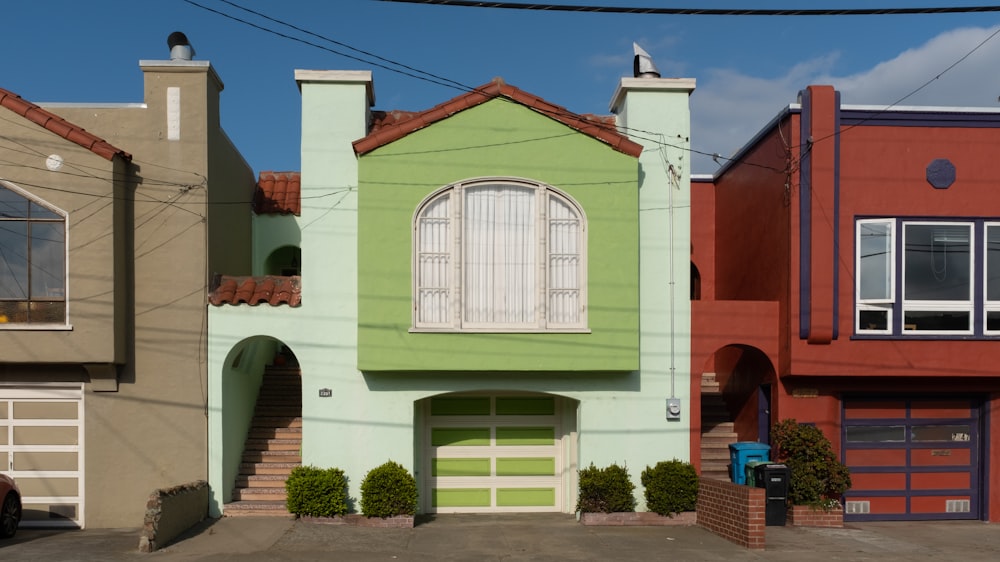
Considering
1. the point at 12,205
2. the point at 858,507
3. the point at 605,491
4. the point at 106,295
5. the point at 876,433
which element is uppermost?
the point at 12,205

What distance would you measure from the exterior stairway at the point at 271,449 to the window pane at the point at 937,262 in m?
10.4

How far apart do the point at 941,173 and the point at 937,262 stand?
4.65ft

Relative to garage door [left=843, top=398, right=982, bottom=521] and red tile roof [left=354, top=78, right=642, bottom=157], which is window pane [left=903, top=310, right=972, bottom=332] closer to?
garage door [left=843, top=398, right=982, bottom=521]

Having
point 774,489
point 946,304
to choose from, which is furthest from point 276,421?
point 946,304

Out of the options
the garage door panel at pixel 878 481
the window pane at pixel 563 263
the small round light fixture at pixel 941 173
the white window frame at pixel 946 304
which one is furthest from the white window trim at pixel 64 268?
the small round light fixture at pixel 941 173

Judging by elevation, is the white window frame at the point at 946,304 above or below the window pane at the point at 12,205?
below

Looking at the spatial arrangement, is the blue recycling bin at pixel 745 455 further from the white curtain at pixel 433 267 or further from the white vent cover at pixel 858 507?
the white curtain at pixel 433 267

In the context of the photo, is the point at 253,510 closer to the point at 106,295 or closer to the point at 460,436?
the point at 460,436

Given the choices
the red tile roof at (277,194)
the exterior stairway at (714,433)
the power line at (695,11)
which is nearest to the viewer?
the power line at (695,11)

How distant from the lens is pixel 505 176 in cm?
1359

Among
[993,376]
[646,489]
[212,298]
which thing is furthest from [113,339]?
[993,376]

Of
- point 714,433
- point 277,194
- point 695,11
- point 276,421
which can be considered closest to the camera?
point 695,11

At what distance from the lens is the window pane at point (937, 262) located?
1417 cm

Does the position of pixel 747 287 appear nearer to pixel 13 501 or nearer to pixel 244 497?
pixel 244 497
